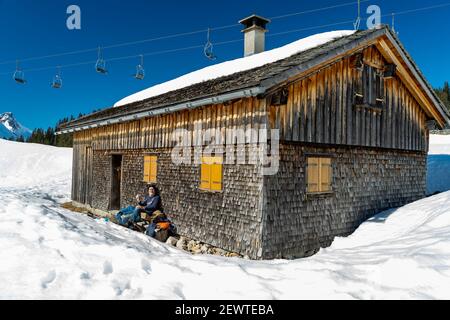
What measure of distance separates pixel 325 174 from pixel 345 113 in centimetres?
178

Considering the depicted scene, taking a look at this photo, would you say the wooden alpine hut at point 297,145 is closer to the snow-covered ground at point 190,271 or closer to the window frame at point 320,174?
the window frame at point 320,174

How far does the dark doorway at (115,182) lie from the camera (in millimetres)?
13459

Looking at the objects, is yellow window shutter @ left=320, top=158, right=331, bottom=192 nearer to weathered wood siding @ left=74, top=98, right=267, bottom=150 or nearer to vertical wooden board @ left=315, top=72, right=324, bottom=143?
vertical wooden board @ left=315, top=72, right=324, bottom=143

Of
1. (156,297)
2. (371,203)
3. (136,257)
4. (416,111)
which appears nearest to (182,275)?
(156,297)

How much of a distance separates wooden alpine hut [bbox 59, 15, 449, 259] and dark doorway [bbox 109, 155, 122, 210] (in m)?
1.30

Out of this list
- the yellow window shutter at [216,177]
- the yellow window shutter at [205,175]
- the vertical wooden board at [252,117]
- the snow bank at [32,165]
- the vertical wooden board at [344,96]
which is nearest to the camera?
the vertical wooden board at [252,117]

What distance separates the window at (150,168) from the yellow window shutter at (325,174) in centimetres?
519

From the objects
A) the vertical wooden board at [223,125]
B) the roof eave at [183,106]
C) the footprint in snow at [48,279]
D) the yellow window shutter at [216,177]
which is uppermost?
the roof eave at [183,106]

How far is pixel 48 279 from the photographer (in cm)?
409

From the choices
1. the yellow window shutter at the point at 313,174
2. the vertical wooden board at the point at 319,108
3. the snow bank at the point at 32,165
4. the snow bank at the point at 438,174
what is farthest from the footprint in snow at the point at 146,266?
the snow bank at the point at 32,165

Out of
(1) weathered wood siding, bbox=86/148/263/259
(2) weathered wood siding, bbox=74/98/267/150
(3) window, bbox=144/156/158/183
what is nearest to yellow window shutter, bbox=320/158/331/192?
(1) weathered wood siding, bbox=86/148/263/259

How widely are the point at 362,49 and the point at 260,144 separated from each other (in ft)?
14.4

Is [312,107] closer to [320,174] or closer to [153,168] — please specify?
[320,174]
